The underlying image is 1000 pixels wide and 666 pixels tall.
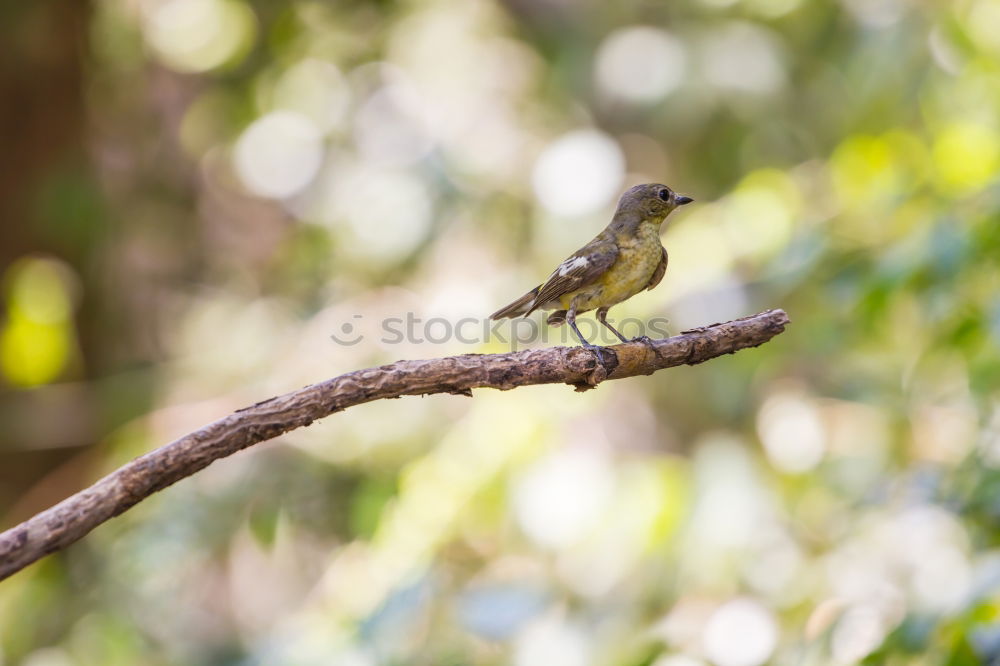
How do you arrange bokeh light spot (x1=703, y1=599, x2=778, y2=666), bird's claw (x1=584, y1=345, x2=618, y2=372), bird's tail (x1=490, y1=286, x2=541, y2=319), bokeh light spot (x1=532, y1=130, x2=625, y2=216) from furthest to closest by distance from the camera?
bokeh light spot (x1=532, y1=130, x2=625, y2=216)
bird's tail (x1=490, y1=286, x2=541, y2=319)
bokeh light spot (x1=703, y1=599, x2=778, y2=666)
bird's claw (x1=584, y1=345, x2=618, y2=372)

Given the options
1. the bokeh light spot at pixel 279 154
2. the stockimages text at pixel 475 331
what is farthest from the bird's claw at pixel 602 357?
the bokeh light spot at pixel 279 154

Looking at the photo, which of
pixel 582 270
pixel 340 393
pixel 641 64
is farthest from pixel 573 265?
pixel 641 64

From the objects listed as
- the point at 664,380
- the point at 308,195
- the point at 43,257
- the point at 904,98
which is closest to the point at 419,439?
the point at 664,380

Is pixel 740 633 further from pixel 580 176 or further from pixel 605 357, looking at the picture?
pixel 580 176

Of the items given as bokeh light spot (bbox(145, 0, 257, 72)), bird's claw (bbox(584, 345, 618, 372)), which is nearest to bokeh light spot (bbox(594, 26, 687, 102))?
bokeh light spot (bbox(145, 0, 257, 72))

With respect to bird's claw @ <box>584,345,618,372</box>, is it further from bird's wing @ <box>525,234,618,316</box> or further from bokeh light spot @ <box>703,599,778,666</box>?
bokeh light spot @ <box>703,599,778,666</box>

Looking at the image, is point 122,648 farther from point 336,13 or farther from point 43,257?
point 336,13
